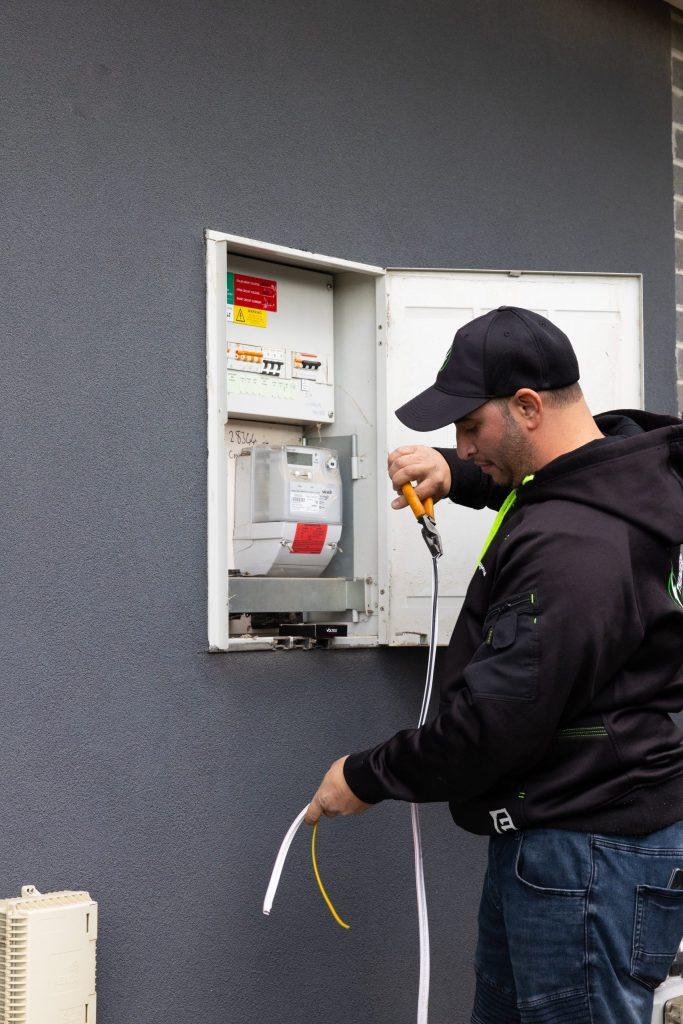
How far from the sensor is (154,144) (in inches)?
114

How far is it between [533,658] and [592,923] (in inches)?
18.1

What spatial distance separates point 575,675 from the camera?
1.98 meters

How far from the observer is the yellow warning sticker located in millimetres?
3174

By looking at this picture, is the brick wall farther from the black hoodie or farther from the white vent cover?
the white vent cover

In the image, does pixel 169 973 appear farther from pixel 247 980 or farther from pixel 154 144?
pixel 154 144

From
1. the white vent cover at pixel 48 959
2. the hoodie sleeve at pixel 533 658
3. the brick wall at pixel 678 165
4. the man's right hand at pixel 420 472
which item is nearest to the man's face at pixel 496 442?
the hoodie sleeve at pixel 533 658

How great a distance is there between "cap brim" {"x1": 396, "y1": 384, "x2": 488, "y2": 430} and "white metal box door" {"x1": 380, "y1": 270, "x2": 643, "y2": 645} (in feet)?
2.92

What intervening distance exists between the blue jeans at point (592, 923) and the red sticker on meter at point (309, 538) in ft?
4.09

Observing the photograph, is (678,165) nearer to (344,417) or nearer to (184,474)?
(344,417)

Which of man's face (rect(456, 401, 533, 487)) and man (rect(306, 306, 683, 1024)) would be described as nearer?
man (rect(306, 306, 683, 1024))

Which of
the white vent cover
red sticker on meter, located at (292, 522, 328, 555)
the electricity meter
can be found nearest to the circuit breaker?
the electricity meter

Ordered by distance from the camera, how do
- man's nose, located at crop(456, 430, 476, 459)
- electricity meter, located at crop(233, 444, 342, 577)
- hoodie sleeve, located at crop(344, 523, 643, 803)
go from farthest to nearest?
electricity meter, located at crop(233, 444, 342, 577) < man's nose, located at crop(456, 430, 476, 459) < hoodie sleeve, located at crop(344, 523, 643, 803)

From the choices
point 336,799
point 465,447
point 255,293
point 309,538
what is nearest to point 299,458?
point 309,538

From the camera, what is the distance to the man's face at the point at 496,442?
2.24 meters
